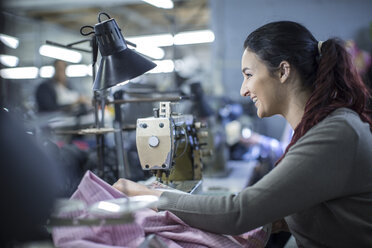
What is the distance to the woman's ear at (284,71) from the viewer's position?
3.80ft

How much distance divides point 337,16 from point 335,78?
187 inches

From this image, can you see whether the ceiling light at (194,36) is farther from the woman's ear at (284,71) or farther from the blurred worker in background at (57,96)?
the woman's ear at (284,71)

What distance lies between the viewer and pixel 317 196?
972mm

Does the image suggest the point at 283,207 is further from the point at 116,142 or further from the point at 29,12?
the point at 29,12

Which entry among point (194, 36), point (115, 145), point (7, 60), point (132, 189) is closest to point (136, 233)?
point (132, 189)

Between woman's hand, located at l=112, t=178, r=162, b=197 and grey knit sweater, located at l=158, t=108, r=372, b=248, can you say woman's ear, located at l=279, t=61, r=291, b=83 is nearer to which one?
grey knit sweater, located at l=158, t=108, r=372, b=248

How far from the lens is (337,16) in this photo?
533 cm

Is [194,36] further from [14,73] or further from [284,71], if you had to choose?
[284,71]

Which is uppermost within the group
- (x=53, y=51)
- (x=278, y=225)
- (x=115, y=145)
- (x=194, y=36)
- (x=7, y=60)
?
(x=194, y=36)

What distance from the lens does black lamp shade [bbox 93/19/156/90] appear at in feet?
3.97

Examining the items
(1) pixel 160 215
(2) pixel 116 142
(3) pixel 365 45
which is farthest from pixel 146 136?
(3) pixel 365 45

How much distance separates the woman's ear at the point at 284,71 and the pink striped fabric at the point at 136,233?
1.55 ft

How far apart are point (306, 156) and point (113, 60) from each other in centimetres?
68

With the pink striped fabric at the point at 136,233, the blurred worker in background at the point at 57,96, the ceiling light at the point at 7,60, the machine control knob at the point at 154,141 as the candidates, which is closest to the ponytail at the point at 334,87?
the pink striped fabric at the point at 136,233
